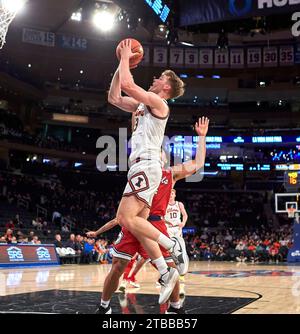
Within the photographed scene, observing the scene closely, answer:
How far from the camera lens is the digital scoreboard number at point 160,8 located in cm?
1225

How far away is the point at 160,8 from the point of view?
1248 centimetres

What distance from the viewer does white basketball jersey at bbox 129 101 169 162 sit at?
4.40 m

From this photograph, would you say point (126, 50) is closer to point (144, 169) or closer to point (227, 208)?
point (144, 169)

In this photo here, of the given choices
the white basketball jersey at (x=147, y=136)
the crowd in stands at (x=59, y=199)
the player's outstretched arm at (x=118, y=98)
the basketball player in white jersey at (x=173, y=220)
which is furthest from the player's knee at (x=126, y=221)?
the crowd in stands at (x=59, y=199)

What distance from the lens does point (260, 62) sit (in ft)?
99.5

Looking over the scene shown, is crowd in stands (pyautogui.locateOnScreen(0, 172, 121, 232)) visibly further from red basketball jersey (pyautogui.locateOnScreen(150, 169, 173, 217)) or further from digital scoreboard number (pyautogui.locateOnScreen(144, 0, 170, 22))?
red basketball jersey (pyautogui.locateOnScreen(150, 169, 173, 217))

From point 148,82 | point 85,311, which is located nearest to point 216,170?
point 148,82

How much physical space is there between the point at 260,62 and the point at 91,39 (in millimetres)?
10833

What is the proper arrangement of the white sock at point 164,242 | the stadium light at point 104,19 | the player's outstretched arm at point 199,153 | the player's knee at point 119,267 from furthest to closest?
the stadium light at point 104,19 → the player's outstretched arm at point 199,153 → the player's knee at point 119,267 → the white sock at point 164,242

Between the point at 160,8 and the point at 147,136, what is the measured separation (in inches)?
353

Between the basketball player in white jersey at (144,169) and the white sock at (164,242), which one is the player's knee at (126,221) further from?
the white sock at (164,242)

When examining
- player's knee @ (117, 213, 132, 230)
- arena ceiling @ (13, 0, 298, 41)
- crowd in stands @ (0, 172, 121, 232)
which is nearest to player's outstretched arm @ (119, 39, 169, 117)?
player's knee @ (117, 213, 132, 230)

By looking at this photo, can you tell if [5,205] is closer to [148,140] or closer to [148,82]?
→ [148,82]

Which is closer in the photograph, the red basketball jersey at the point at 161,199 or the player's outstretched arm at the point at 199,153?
the red basketball jersey at the point at 161,199
